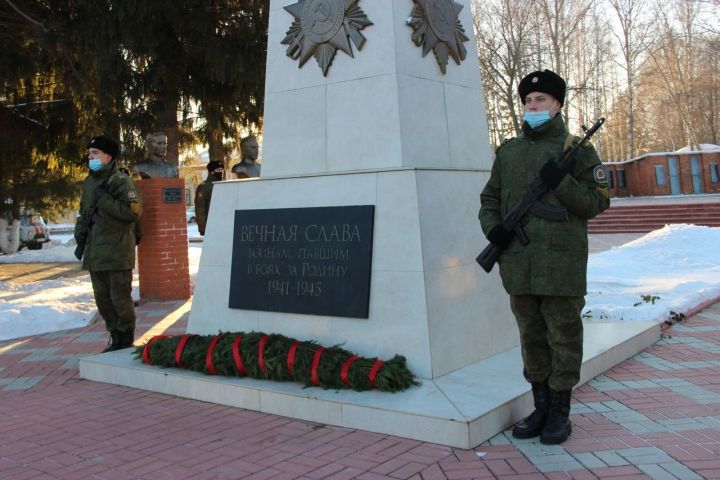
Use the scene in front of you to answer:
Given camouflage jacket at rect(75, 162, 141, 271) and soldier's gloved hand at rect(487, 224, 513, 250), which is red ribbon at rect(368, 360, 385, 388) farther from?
camouflage jacket at rect(75, 162, 141, 271)

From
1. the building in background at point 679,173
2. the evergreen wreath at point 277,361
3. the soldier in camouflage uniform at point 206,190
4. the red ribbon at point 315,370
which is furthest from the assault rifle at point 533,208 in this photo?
the building in background at point 679,173

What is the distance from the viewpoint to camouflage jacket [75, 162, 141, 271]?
551 centimetres

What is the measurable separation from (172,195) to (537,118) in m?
7.14

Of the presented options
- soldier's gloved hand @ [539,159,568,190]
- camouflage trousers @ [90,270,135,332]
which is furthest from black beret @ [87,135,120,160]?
soldier's gloved hand @ [539,159,568,190]

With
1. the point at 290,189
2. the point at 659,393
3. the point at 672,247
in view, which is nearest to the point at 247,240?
the point at 290,189

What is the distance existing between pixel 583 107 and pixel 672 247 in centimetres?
3443

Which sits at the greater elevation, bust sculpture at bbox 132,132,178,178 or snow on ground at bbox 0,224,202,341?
bust sculpture at bbox 132,132,178,178

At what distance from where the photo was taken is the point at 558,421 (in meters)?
3.35

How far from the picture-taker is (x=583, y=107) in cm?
4322

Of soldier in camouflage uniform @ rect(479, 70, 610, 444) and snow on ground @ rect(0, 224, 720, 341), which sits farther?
snow on ground @ rect(0, 224, 720, 341)

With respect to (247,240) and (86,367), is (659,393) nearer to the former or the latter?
(247,240)

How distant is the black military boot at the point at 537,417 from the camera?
3.41 m

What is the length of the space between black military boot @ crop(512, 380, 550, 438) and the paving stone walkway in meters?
0.06

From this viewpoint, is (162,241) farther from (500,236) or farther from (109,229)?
(500,236)
